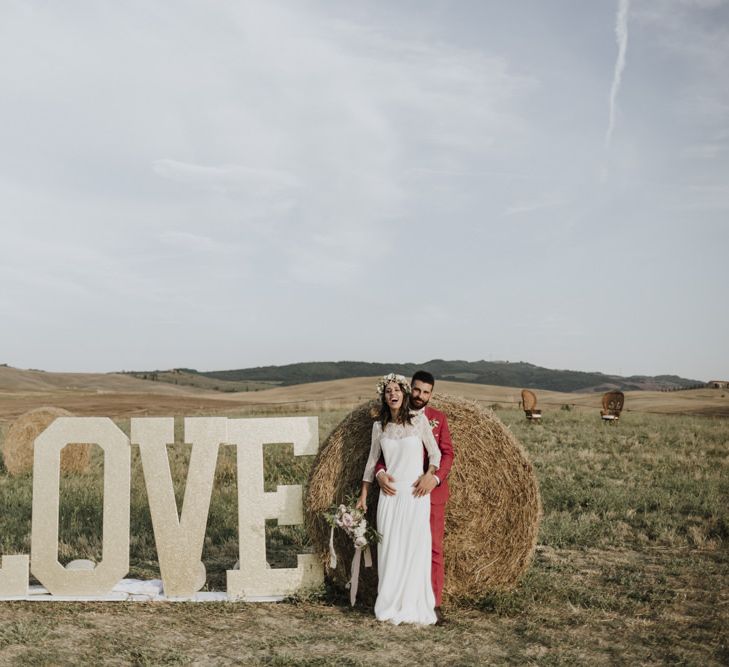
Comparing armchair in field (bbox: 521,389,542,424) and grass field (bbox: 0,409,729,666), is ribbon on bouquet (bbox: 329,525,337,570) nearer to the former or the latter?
grass field (bbox: 0,409,729,666)

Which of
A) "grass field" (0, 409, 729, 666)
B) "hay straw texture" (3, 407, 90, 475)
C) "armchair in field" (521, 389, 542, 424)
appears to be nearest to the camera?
"grass field" (0, 409, 729, 666)

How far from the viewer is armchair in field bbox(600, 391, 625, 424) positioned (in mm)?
22734

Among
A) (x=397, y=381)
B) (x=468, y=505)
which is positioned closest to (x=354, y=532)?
(x=468, y=505)

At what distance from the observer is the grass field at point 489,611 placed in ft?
18.0

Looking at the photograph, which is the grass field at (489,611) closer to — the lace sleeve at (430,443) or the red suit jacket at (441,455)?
the red suit jacket at (441,455)

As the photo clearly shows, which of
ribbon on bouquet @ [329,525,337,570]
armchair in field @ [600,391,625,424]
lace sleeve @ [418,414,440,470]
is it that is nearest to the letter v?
ribbon on bouquet @ [329,525,337,570]

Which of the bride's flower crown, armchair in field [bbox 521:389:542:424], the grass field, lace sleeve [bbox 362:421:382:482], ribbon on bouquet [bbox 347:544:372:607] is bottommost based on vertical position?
the grass field

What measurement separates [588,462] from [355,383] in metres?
35.0

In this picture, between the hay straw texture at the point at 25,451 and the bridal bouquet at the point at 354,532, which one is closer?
the bridal bouquet at the point at 354,532

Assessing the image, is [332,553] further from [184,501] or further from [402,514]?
[184,501]

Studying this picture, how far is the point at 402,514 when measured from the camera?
21.0 ft

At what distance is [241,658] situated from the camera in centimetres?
536

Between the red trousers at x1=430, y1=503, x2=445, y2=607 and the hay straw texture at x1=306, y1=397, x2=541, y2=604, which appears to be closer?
the red trousers at x1=430, y1=503, x2=445, y2=607

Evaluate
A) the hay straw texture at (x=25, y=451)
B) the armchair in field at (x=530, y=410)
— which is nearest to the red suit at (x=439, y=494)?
the hay straw texture at (x=25, y=451)
